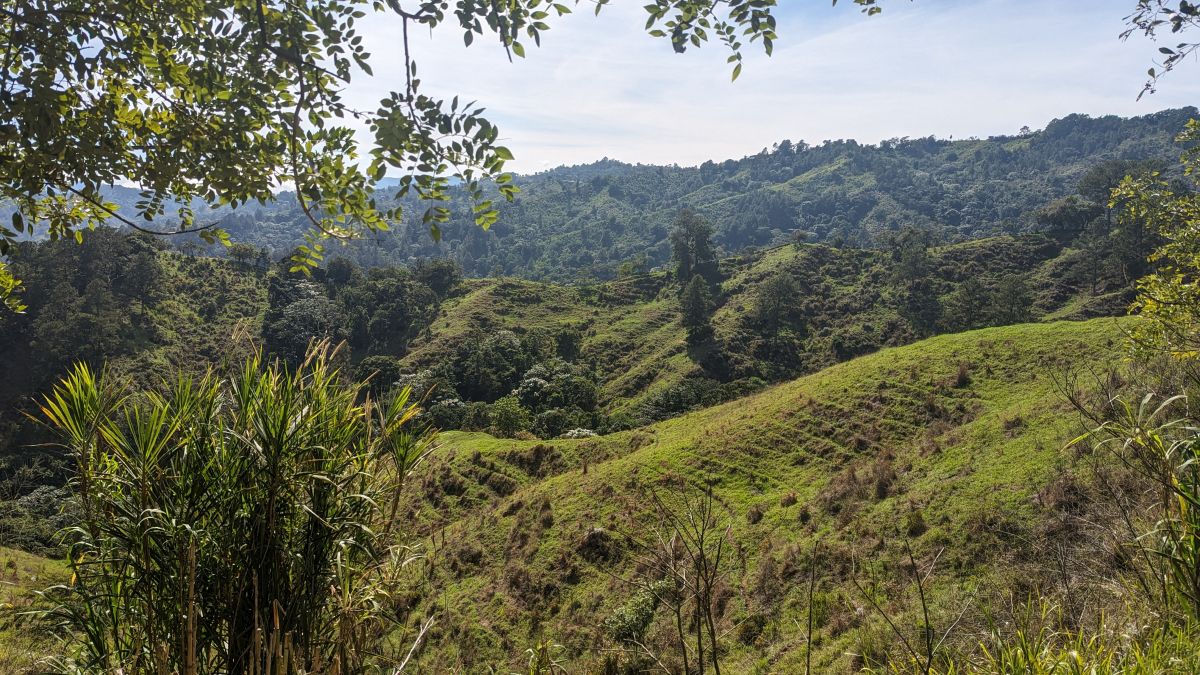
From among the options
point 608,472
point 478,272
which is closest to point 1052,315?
point 608,472

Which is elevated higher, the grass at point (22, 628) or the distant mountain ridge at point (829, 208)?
the distant mountain ridge at point (829, 208)

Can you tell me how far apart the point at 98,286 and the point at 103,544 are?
69608mm

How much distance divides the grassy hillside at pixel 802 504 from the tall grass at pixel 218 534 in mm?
3739

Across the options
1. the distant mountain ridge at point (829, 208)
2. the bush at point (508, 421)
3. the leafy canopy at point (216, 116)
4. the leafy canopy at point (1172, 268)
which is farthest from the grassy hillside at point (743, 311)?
the distant mountain ridge at point (829, 208)

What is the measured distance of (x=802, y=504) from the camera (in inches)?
603

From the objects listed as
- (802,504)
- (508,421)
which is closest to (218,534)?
(802,504)

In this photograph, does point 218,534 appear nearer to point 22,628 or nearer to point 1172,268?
point 22,628

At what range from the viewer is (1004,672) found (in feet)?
7.97

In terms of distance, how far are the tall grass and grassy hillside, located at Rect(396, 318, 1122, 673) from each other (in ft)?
12.3

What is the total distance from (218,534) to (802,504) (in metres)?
15.1

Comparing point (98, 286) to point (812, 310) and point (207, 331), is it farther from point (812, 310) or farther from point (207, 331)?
point (812, 310)

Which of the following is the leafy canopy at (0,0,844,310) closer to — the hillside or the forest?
the forest

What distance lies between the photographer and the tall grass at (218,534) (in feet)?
7.84

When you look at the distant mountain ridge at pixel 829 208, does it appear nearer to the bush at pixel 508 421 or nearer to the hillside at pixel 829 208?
the hillside at pixel 829 208
